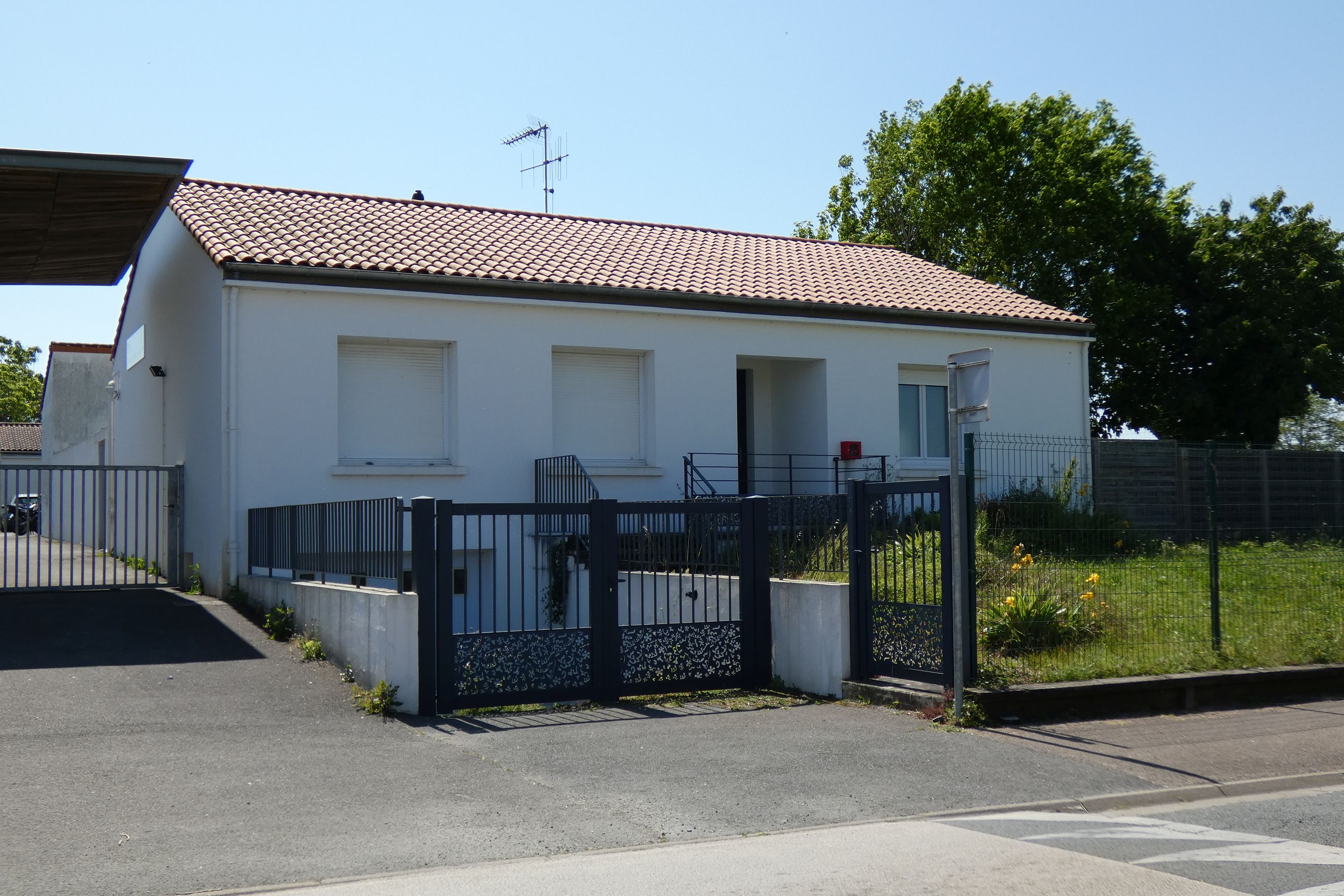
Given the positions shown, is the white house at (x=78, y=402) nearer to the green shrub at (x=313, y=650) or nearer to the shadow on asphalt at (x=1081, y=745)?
the green shrub at (x=313, y=650)

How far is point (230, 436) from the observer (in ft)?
51.4

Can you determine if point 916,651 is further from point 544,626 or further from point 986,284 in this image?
point 986,284

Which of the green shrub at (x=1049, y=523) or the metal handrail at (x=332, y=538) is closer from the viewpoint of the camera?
the green shrub at (x=1049, y=523)

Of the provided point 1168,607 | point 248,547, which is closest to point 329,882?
point 1168,607

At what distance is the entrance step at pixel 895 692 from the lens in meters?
10.3

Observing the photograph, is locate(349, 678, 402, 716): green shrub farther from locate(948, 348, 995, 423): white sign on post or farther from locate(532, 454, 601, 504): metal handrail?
locate(532, 454, 601, 504): metal handrail

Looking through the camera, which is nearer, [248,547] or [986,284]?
[248,547]

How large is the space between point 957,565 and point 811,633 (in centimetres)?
202

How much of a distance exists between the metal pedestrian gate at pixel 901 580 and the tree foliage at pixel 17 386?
65868mm

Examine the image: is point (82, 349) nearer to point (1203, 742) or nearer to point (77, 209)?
point (77, 209)

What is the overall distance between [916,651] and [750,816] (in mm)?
3845

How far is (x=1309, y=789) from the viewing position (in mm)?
8078

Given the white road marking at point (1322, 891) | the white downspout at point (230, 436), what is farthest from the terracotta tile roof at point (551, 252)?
the white road marking at point (1322, 891)

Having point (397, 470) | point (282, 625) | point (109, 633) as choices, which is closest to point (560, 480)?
point (397, 470)
